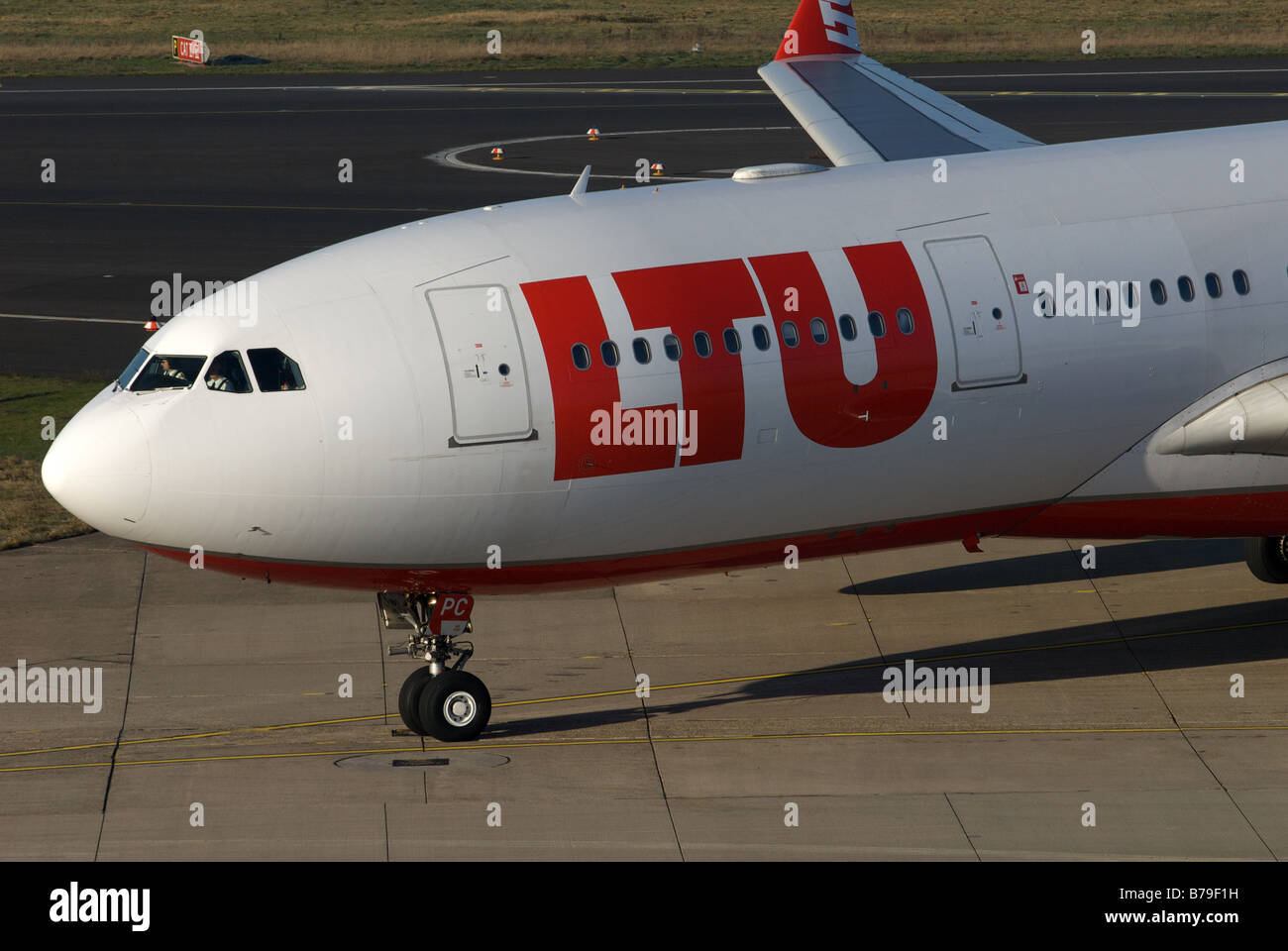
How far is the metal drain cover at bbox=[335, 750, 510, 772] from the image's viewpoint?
1989 cm

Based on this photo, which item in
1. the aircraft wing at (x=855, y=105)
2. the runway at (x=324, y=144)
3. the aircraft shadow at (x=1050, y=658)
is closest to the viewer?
the aircraft shadow at (x=1050, y=658)

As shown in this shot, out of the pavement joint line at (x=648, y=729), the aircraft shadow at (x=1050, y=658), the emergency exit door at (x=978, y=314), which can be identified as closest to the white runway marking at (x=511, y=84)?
the aircraft shadow at (x=1050, y=658)

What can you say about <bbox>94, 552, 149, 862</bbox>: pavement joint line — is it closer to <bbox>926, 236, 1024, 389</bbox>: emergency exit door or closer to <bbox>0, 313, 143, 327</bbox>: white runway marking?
<bbox>926, 236, 1024, 389</bbox>: emergency exit door

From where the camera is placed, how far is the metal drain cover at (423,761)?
19.9 m

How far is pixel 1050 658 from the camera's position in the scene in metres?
23.3

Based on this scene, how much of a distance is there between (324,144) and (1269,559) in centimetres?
4621

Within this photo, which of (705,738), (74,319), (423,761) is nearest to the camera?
(423,761)

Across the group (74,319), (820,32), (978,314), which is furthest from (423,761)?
(74,319)

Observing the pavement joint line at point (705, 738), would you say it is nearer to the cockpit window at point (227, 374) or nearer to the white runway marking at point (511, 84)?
the cockpit window at point (227, 374)

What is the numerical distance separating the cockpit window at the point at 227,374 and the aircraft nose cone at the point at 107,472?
85cm

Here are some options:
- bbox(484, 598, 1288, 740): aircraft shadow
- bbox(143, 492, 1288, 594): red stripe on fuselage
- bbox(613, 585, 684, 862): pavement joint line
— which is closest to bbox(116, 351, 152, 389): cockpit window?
bbox(143, 492, 1288, 594): red stripe on fuselage

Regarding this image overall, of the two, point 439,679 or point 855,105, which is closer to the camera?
point 439,679

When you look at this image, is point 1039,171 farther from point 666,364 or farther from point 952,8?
point 952,8

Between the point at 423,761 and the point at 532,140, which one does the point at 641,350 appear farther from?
the point at 532,140
